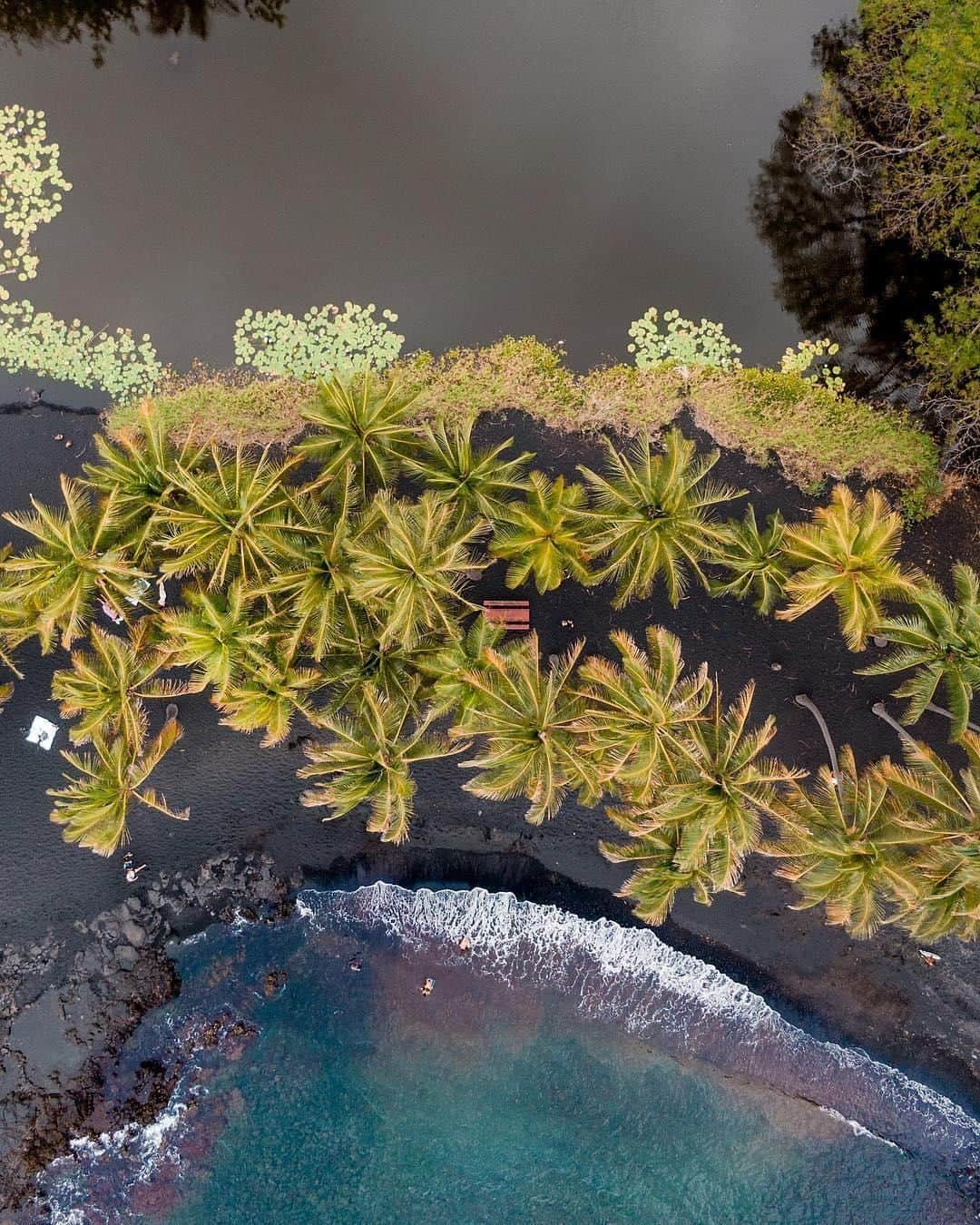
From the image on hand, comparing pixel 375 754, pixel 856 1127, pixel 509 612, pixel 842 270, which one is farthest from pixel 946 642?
pixel 856 1127

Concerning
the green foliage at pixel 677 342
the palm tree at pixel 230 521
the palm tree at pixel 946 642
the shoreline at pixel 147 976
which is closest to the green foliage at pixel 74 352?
the palm tree at pixel 230 521

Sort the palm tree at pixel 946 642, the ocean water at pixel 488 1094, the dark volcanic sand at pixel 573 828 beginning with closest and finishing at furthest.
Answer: the palm tree at pixel 946 642 < the dark volcanic sand at pixel 573 828 < the ocean water at pixel 488 1094

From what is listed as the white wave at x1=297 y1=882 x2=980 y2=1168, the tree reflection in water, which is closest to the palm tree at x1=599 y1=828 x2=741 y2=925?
the white wave at x1=297 y1=882 x2=980 y2=1168

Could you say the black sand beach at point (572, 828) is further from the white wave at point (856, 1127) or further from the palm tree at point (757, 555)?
the palm tree at point (757, 555)

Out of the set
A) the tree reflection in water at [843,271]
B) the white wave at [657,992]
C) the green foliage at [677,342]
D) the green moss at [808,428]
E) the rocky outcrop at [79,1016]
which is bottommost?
the rocky outcrop at [79,1016]

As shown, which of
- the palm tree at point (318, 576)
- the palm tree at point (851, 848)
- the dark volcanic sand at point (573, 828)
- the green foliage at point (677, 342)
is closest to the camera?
the palm tree at point (851, 848)

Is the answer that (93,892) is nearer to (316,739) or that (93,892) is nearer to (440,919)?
(316,739)

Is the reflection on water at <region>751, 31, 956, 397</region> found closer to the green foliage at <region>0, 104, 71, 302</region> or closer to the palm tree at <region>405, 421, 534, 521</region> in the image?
the palm tree at <region>405, 421, 534, 521</region>
